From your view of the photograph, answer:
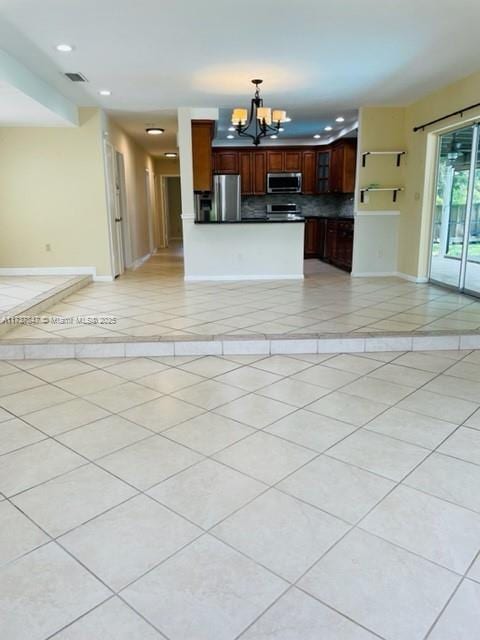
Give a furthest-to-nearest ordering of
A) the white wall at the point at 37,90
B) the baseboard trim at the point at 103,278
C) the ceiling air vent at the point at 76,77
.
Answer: the baseboard trim at the point at 103,278 → the ceiling air vent at the point at 76,77 → the white wall at the point at 37,90

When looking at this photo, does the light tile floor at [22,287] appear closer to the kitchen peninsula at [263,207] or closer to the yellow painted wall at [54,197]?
the yellow painted wall at [54,197]

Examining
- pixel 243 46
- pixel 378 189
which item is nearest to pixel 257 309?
pixel 243 46

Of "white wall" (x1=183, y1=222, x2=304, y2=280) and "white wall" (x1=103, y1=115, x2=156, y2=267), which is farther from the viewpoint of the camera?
"white wall" (x1=103, y1=115, x2=156, y2=267)

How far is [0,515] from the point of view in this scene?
170 centimetres

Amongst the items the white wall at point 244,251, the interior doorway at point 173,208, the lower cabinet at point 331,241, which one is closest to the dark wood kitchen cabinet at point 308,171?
the lower cabinet at point 331,241

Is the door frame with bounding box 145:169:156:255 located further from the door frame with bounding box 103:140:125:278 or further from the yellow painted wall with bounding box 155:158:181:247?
the door frame with bounding box 103:140:125:278

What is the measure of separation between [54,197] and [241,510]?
6.06 m

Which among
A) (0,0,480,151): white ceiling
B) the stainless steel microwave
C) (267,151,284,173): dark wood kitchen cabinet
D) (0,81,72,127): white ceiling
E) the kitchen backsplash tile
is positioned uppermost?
(0,0,480,151): white ceiling

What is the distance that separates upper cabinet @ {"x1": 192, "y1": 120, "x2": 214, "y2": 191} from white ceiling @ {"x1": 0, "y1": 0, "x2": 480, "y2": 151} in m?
0.49

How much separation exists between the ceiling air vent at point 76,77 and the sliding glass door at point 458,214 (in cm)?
440

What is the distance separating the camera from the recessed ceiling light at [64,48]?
13.1ft

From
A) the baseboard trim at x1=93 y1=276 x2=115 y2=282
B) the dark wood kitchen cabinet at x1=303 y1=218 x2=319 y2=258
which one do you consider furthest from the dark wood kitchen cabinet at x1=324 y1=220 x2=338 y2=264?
the baseboard trim at x1=93 y1=276 x2=115 y2=282

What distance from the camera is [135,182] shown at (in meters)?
9.22

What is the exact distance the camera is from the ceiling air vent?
4.83 m
